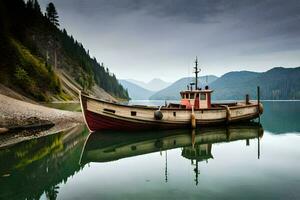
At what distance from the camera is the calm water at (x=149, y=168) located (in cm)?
1070

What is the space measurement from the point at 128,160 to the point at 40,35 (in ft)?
366

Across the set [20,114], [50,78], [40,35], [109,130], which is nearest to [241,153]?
[109,130]

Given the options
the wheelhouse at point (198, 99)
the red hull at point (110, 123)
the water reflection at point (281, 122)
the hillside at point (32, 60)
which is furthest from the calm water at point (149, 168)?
the hillside at point (32, 60)

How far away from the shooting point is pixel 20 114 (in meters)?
29.5

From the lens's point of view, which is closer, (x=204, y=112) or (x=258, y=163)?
(x=258, y=163)

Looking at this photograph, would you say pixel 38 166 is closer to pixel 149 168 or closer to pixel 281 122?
pixel 149 168

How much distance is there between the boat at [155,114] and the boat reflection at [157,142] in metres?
0.92

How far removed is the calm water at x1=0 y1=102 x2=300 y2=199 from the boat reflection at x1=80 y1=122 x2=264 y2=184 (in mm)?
74

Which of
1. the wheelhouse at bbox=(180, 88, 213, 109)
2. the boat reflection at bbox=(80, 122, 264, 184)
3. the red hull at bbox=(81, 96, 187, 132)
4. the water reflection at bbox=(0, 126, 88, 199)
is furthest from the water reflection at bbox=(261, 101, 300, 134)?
the water reflection at bbox=(0, 126, 88, 199)

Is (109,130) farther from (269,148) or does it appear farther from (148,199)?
(148,199)

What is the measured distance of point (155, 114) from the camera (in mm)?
26781

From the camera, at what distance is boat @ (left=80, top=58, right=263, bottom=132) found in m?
25.6

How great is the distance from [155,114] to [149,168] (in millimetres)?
12205

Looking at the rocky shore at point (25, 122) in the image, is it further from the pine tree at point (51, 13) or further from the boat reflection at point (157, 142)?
the pine tree at point (51, 13)
